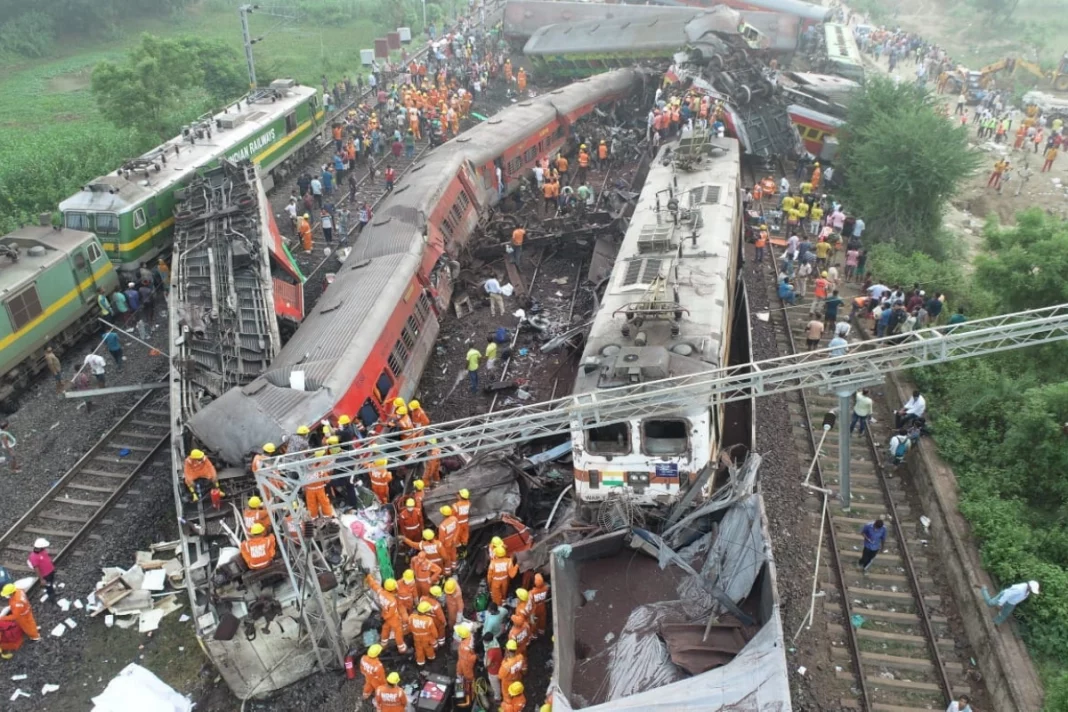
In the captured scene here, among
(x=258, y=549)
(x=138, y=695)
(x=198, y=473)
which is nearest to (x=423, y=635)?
(x=258, y=549)

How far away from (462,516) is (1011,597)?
7248 mm

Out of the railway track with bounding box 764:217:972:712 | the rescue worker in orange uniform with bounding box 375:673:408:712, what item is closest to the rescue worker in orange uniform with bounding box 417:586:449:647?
the rescue worker in orange uniform with bounding box 375:673:408:712

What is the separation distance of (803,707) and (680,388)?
13.9ft

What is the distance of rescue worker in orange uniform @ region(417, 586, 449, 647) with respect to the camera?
9.96 metres

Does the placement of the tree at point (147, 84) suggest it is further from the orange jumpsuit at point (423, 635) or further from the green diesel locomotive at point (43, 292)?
the orange jumpsuit at point (423, 635)

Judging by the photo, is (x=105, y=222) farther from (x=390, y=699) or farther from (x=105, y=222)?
(x=390, y=699)

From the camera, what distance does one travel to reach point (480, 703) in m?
9.70

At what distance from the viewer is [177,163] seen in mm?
21531

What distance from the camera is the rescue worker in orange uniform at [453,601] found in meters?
10.1

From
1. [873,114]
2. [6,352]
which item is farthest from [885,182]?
[6,352]

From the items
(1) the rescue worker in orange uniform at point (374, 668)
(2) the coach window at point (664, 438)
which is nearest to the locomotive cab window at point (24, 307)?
(1) the rescue worker in orange uniform at point (374, 668)

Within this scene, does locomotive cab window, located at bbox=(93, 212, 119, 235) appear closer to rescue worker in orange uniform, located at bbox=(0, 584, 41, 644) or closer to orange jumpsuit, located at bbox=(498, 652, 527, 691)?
rescue worker in orange uniform, located at bbox=(0, 584, 41, 644)

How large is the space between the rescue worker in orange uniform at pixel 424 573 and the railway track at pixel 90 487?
238 inches

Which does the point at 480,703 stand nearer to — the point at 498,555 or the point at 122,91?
the point at 498,555
